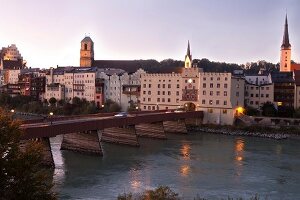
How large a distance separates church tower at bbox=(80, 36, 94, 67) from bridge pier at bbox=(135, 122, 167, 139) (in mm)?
37114

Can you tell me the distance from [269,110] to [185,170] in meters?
23.8

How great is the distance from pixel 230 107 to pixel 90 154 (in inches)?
867

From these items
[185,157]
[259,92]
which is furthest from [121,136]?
[259,92]

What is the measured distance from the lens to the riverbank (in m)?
38.5

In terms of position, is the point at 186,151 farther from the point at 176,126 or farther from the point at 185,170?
the point at 176,126

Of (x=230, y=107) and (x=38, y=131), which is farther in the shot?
(x=230, y=107)

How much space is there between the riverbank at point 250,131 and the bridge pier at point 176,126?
236 cm

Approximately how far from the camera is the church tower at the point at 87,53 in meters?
72.7

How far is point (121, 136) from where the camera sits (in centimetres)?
3123

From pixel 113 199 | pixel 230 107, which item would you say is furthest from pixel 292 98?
pixel 113 199

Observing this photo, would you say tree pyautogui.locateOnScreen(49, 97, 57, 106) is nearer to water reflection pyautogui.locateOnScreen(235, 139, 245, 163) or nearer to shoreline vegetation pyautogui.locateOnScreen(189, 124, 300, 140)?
shoreline vegetation pyautogui.locateOnScreen(189, 124, 300, 140)

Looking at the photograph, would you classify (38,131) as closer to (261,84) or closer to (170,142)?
(170,142)

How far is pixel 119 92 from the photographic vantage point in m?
54.6

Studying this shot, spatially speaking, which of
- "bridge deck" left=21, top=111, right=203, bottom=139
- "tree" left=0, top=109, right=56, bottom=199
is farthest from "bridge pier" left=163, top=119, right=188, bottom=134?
"tree" left=0, top=109, right=56, bottom=199
